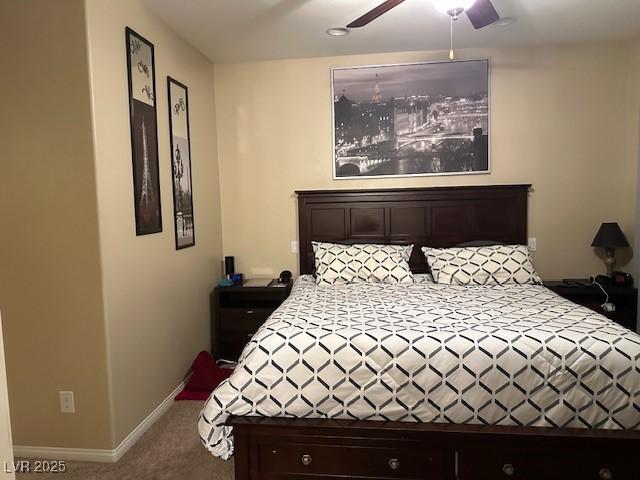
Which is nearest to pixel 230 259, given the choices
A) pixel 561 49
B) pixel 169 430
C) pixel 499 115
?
pixel 169 430

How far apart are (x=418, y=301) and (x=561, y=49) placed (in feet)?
8.45

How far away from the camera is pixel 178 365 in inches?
128

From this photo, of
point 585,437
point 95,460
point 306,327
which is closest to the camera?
point 585,437

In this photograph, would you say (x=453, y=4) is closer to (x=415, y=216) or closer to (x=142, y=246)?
(x=415, y=216)

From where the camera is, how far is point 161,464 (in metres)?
2.38

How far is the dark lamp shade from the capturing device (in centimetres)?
353

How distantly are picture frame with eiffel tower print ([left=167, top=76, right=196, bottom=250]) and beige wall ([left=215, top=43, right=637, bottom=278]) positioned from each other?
0.69 m

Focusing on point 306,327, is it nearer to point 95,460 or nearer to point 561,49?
point 95,460

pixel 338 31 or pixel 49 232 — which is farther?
pixel 338 31

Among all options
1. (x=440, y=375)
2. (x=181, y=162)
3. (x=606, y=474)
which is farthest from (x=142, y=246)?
(x=606, y=474)

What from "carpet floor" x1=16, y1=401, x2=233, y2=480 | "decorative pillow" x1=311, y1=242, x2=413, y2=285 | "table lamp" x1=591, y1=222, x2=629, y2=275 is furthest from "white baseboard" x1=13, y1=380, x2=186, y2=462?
"table lamp" x1=591, y1=222, x2=629, y2=275

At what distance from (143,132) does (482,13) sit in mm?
2045

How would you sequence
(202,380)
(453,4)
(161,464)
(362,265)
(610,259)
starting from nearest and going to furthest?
(453,4) < (161,464) < (202,380) < (362,265) < (610,259)

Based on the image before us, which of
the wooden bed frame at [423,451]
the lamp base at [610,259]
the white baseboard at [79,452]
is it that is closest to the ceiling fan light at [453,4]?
the wooden bed frame at [423,451]
